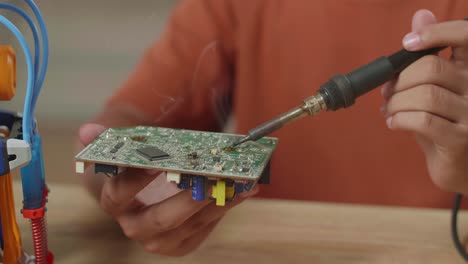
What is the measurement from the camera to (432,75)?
0.43m

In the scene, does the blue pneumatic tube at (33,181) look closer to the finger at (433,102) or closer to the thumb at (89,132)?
the thumb at (89,132)

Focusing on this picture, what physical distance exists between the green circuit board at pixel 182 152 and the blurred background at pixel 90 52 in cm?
51

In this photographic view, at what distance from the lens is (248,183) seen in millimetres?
336

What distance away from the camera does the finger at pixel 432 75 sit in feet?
1.40

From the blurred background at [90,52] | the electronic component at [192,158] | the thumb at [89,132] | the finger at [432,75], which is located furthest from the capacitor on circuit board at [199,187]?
the blurred background at [90,52]

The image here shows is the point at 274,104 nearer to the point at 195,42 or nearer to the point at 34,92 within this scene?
the point at 195,42

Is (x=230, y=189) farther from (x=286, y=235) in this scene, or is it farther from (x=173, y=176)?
(x=286, y=235)

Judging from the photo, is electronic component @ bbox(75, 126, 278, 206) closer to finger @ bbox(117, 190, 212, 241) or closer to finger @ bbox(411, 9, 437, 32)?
finger @ bbox(117, 190, 212, 241)

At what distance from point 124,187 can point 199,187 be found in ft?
0.29

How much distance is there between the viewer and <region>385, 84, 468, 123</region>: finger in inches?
17.0

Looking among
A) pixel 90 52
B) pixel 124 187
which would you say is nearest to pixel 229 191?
pixel 124 187

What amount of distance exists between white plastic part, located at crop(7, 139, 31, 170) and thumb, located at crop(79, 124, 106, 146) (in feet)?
0.23

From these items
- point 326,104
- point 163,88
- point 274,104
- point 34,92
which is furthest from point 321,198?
point 34,92

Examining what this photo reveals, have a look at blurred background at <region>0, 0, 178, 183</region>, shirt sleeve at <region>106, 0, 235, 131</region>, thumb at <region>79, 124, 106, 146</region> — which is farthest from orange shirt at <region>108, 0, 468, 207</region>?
thumb at <region>79, 124, 106, 146</region>
